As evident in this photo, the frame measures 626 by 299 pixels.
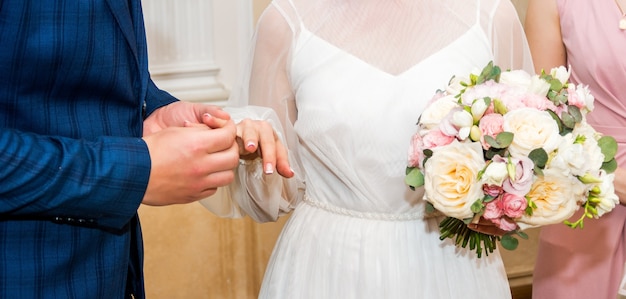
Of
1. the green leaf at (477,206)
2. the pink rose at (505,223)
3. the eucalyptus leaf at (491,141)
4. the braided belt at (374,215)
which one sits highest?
the eucalyptus leaf at (491,141)

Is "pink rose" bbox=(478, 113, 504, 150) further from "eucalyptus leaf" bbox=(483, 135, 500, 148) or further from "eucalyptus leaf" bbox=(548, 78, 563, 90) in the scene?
"eucalyptus leaf" bbox=(548, 78, 563, 90)

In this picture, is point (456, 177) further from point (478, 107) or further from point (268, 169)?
point (268, 169)

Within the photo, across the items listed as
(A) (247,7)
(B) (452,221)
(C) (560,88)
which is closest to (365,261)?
(B) (452,221)

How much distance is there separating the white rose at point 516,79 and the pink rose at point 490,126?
0.12 m

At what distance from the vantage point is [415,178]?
1.63m

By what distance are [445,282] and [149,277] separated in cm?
123

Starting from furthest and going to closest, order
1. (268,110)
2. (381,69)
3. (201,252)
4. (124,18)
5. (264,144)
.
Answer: (201,252), (381,69), (268,110), (264,144), (124,18)

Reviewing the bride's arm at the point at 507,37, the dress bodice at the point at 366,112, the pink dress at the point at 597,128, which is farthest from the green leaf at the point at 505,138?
the pink dress at the point at 597,128

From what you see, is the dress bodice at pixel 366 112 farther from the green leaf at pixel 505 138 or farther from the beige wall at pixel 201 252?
the beige wall at pixel 201 252

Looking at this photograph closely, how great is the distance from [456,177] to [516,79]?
0.90 ft

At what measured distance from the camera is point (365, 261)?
1837 mm

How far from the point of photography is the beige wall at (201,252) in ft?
8.75

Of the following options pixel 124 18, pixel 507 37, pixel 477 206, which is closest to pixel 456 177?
pixel 477 206

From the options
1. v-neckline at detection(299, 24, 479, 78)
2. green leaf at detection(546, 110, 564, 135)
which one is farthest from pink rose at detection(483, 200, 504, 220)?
v-neckline at detection(299, 24, 479, 78)
